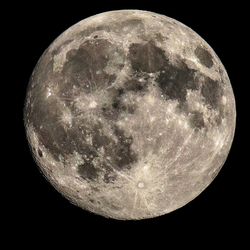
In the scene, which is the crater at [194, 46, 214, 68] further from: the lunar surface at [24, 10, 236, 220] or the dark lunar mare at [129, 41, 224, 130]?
the dark lunar mare at [129, 41, 224, 130]

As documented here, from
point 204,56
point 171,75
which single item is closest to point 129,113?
point 171,75

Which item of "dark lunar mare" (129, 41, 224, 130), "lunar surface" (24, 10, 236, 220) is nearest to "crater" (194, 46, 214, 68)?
"lunar surface" (24, 10, 236, 220)

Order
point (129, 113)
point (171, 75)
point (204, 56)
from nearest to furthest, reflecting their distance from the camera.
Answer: point (129, 113)
point (171, 75)
point (204, 56)

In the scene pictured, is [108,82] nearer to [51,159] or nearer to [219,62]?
[51,159]

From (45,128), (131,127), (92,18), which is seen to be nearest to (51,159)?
(45,128)

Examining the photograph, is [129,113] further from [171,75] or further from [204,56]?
[204,56]

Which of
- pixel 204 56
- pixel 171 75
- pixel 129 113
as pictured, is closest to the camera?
pixel 129 113

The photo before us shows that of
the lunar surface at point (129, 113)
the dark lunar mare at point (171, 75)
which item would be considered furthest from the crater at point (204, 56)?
the dark lunar mare at point (171, 75)

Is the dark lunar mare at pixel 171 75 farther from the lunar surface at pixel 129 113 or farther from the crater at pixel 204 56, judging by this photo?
the crater at pixel 204 56
